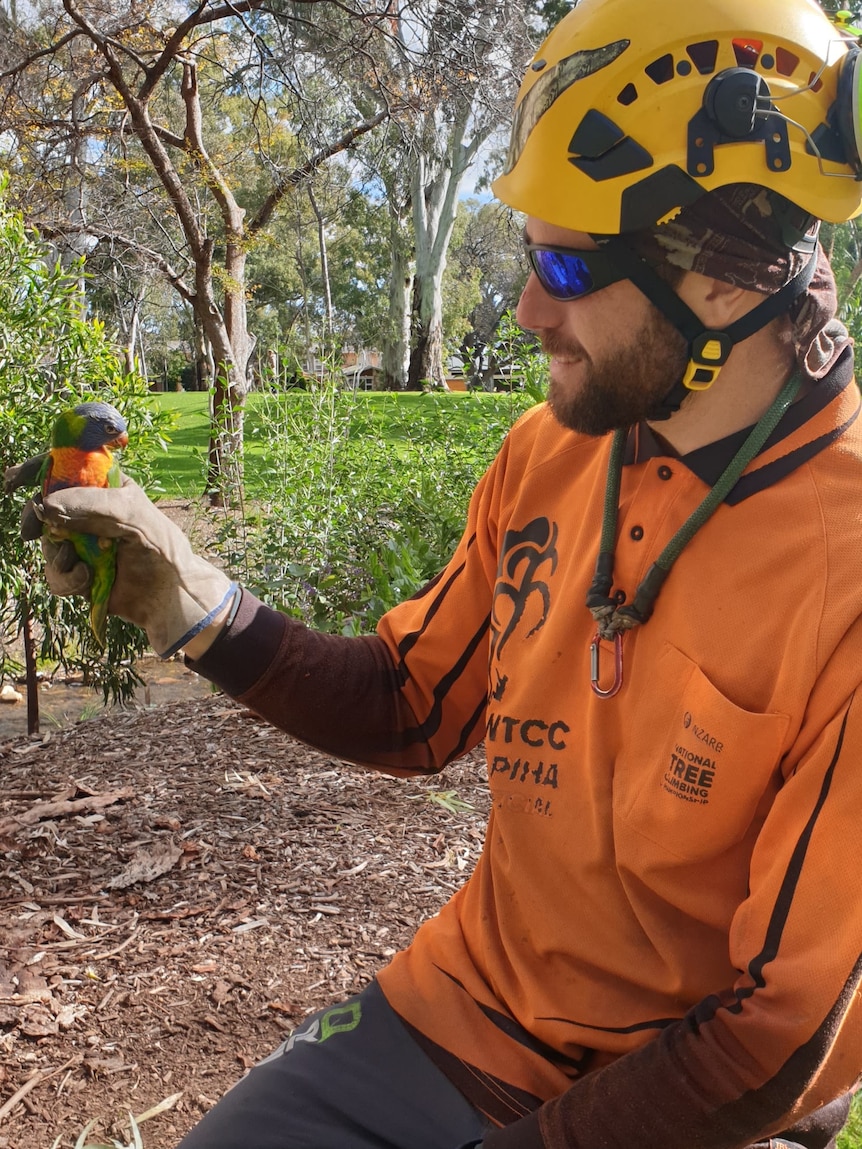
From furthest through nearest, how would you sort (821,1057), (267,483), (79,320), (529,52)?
(529,52)
(267,483)
(79,320)
(821,1057)

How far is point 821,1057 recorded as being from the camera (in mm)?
1116

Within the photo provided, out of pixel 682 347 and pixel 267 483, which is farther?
pixel 267 483

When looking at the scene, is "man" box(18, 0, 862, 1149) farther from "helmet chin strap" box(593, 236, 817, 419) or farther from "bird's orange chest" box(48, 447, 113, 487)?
"bird's orange chest" box(48, 447, 113, 487)

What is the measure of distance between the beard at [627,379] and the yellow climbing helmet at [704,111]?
0.53 ft

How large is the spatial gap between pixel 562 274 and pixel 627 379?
18 cm

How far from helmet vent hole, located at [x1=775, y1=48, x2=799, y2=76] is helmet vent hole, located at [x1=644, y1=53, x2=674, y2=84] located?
5.8 inches

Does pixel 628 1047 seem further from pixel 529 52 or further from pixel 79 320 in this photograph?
pixel 529 52

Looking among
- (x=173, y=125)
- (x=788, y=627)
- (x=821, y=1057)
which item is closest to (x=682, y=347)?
(x=788, y=627)

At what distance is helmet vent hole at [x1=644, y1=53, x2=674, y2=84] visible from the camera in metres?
1.35

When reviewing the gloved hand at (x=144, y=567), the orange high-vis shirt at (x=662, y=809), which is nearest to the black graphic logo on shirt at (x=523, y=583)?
the orange high-vis shirt at (x=662, y=809)

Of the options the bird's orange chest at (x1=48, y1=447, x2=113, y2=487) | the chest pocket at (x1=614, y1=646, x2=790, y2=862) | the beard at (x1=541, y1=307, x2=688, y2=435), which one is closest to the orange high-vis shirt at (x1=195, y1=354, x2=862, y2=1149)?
the chest pocket at (x1=614, y1=646, x2=790, y2=862)

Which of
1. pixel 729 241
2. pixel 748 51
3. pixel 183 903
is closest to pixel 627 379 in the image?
pixel 729 241

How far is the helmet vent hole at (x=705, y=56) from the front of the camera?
134 cm

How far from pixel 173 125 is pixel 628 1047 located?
22.2 m
